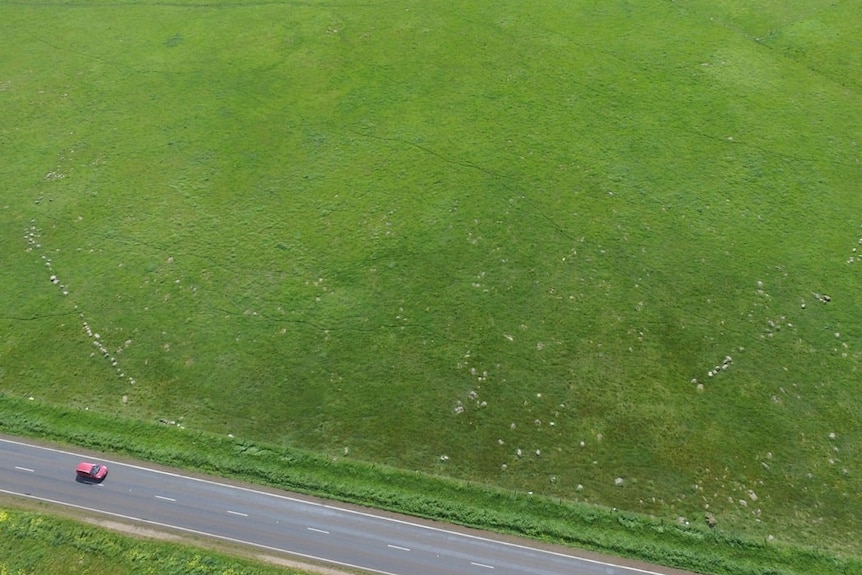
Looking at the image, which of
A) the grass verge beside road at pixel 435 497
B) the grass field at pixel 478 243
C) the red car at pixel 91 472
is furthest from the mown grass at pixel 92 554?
the grass field at pixel 478 243

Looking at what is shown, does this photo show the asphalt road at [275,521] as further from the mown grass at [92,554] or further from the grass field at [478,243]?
the grass field at [478,243]

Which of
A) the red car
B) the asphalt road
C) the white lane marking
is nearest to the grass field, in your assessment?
the asphalt road

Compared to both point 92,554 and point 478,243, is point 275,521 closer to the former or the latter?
point 92,554

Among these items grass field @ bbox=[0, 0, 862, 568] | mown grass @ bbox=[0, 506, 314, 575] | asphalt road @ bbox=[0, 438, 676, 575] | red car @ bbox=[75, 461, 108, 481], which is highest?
grass field @ bbox=[0, 0, 862, 568]

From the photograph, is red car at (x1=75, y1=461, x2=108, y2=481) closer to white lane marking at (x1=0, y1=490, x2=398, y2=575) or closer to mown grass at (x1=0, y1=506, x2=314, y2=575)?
white lane marking at (x1=0, y1=490, x2=398, y2=575)

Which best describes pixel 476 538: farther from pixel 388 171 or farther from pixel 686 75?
pixel 686 75

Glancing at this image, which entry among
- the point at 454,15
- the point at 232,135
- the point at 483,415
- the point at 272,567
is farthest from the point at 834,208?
the point at 232,135
